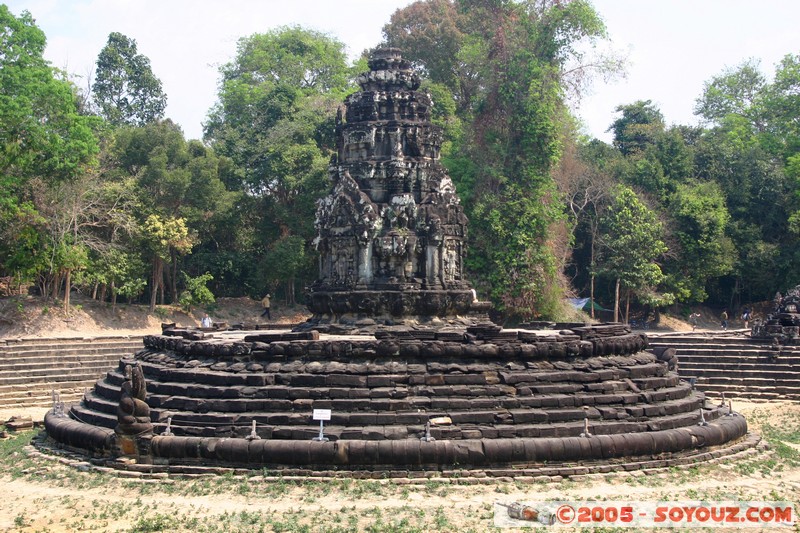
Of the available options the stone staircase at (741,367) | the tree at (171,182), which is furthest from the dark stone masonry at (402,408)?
the tree at (171,182)

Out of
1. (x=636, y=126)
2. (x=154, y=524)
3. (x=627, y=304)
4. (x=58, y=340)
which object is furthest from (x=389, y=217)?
(x=636, y=126)

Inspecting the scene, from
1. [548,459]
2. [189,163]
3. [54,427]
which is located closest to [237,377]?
[54,427]

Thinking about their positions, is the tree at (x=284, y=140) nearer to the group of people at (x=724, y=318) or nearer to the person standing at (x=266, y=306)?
the person standing at (x=266, y=306)

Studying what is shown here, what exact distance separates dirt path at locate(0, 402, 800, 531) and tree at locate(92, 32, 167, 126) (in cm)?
4411

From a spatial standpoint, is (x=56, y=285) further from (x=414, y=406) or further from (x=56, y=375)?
(x=414, y=406)

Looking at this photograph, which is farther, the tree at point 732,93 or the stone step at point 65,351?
the tree at point 732,93

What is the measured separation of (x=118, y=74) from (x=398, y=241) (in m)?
41.2

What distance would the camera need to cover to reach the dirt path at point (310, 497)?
1085cm

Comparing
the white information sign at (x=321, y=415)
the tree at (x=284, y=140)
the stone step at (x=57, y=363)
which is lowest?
the stone step at (x=57, y=363)

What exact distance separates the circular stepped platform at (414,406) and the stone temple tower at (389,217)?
3935 millimetres

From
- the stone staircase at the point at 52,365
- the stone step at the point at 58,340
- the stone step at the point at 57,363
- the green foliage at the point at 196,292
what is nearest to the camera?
the stone staircase at the point at 52,365

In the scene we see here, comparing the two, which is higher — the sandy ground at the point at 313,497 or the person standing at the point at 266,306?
the person standing at the point at 266,306

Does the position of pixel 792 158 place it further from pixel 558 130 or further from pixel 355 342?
pixel 355 342

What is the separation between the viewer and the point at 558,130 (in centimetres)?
3531
